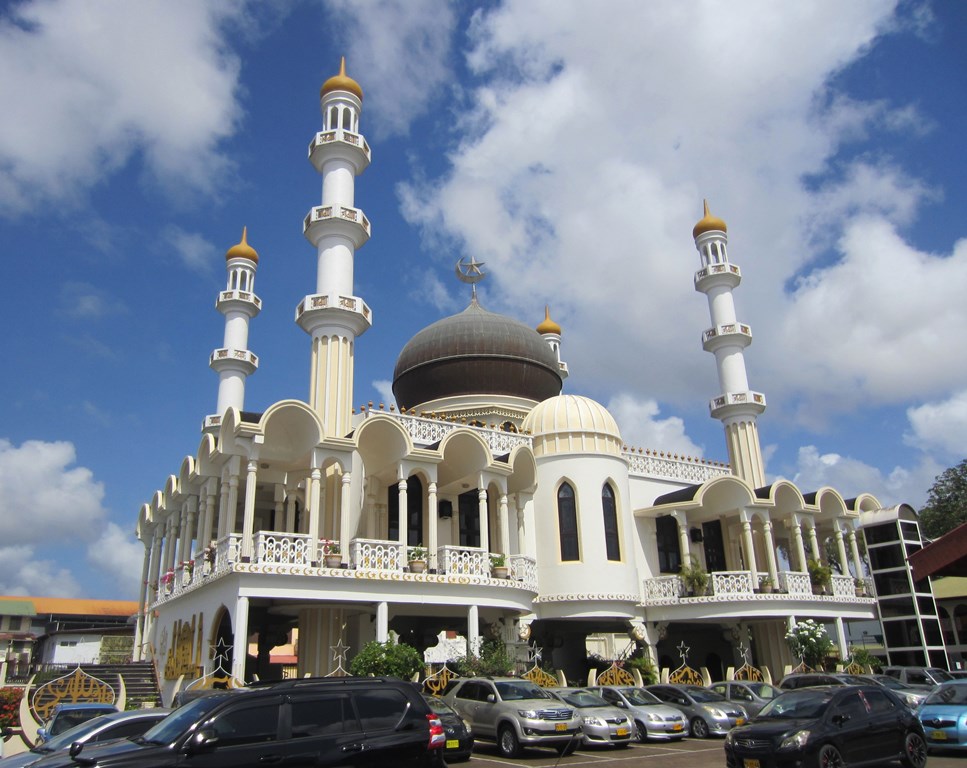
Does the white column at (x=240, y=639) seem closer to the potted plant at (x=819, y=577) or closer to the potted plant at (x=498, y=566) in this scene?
the potted plant at (x=498, y=566)

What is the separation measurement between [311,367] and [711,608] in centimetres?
1595

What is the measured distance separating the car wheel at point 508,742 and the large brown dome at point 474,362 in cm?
1922

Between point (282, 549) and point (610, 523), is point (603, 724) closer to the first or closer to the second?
point (282, 549)

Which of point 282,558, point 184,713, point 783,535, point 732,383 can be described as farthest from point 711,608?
point 184,713

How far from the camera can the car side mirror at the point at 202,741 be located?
26.2ft

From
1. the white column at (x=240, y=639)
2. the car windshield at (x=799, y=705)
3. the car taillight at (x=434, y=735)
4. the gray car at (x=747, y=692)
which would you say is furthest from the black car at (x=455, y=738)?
the gray car at (x=747, y=692)

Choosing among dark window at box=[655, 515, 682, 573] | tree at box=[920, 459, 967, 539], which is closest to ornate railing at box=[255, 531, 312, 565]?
dark window at box=[655, 515, 682, 573]

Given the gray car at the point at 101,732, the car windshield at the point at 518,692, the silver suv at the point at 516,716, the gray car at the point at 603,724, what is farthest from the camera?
the gray car at the point at 603,724

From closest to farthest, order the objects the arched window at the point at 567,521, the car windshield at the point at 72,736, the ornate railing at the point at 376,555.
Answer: the car windshield at the point at 72,736, the ornate railing at the point at 376,555, the arched window at the point at 567,521

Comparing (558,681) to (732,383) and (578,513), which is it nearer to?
(578,513)

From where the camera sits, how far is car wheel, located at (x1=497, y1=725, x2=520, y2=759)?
1520cm

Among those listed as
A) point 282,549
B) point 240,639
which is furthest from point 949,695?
point 240,639

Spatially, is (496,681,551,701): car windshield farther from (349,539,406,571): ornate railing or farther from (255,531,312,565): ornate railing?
(255,531,312,565): ornate railing

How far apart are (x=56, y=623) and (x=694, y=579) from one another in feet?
154
